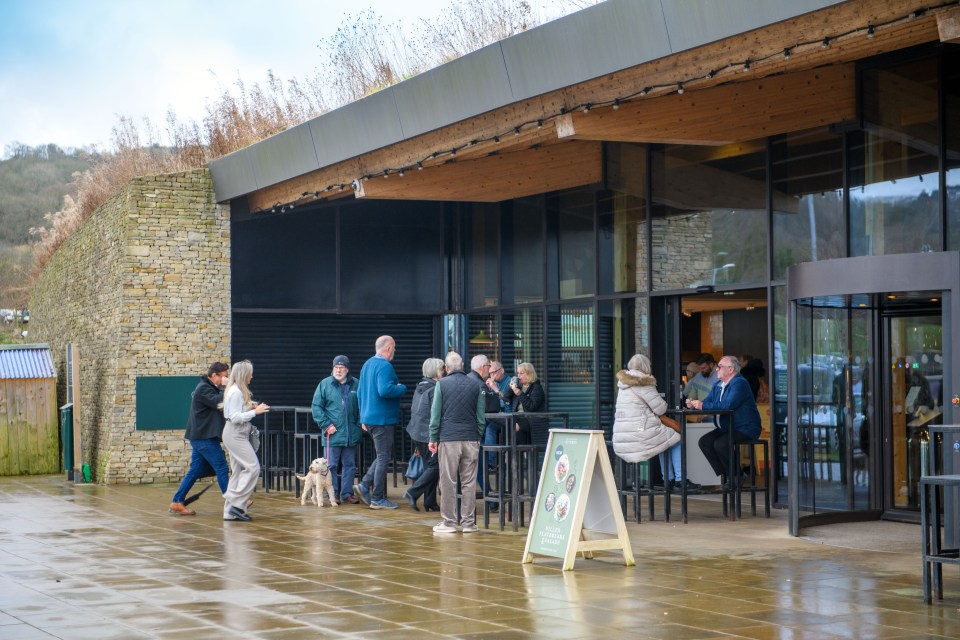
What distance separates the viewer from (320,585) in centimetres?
853

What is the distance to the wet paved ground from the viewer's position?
700 cm

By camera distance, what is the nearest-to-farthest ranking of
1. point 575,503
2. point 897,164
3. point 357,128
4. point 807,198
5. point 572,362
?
point 575,503
point 897,164
point 807,198
point 357,128
point 572,362

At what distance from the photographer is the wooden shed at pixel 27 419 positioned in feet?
64.8

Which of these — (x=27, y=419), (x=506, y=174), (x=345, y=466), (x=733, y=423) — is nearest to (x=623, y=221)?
(x=506, y=174)

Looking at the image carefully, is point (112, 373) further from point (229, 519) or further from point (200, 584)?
point (200, 584)

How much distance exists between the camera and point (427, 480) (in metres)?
13.4

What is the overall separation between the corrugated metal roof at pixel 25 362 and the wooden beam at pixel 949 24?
15340mm

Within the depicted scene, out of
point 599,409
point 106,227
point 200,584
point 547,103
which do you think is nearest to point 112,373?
point 106,227

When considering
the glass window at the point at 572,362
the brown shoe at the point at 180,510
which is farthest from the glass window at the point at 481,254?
the brown shoe at the point at 180,510

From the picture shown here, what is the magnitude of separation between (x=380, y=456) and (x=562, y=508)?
4.52 meters

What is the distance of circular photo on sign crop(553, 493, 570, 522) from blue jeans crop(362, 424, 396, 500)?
437 cm

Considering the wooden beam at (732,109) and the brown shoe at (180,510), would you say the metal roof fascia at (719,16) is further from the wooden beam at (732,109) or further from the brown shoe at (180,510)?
the brown shoe at (180,510)

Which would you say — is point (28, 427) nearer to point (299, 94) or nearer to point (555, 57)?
point (299, 94)

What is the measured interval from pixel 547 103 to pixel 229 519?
205 inches
